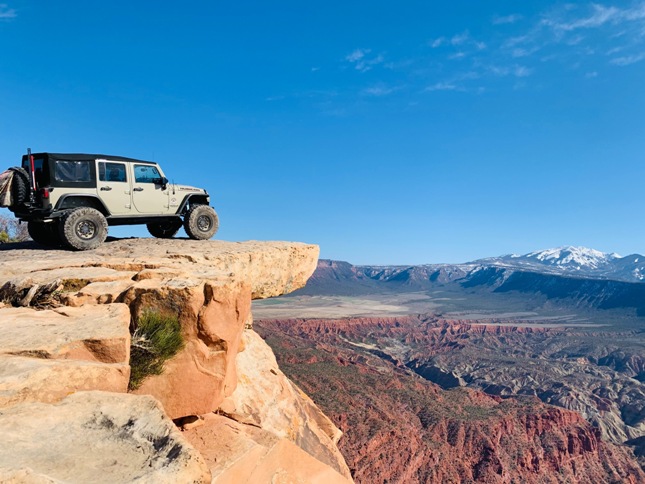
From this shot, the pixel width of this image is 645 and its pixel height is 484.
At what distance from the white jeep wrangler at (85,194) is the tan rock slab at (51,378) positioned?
7.66 meters

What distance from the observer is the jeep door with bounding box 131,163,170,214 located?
12.1m

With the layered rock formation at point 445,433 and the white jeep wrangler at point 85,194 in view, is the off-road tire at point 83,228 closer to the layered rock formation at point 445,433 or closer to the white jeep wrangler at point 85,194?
the white jeep wrangler at point 85,194

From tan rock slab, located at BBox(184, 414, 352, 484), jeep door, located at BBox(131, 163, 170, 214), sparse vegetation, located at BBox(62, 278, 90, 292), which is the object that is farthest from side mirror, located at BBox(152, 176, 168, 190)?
tan rock slab, located at BBox(184, 414, 352, 484)

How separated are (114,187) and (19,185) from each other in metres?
2.07

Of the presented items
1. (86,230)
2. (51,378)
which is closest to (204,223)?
(86,230)

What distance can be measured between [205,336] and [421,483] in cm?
3822

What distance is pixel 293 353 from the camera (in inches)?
2574

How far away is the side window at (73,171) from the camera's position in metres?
11.0

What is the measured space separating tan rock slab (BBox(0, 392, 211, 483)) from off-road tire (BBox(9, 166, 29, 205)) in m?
8.93

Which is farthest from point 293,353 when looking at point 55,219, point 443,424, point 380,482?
point 55,219

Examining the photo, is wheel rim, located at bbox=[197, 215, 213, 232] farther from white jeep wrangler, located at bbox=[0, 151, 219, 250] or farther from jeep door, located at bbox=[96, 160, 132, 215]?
jeep door, located at bbox=[96, 160, 132, 215]

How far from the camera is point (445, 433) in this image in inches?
1841

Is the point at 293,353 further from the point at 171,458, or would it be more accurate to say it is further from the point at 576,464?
the point at 171,458

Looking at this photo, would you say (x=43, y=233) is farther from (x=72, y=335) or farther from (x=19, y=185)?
(x=72, y=335)
